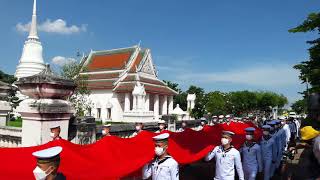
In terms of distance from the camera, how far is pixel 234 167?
713cm

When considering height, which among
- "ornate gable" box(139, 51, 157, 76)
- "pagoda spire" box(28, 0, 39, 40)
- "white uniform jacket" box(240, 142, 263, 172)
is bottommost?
"white uniform jacket" box(240, 142, 263, 172)

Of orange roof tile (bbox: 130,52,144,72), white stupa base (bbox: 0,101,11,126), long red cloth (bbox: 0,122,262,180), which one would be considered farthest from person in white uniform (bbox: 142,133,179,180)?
orange roof tile (bbox: 130,52,144,72)

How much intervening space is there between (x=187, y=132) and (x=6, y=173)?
5.16m

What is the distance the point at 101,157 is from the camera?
4.87 metres

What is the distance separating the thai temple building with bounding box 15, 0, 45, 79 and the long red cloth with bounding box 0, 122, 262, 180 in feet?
151

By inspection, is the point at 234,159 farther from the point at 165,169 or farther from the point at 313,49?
the point at 313,49

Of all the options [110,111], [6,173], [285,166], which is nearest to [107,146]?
[6,173]

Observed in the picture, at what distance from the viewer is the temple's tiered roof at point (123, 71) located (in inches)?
2009

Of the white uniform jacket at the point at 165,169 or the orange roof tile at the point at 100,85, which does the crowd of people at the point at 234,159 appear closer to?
the white uniform jacket at the point at 165,169

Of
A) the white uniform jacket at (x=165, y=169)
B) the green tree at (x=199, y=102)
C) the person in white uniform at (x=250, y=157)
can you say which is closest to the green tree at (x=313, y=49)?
the person in white uniform at (x=250, y=157)

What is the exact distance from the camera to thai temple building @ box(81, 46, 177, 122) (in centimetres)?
5029

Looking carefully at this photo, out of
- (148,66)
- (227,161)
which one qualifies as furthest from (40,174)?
(148,66)

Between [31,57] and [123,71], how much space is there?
13665 millimetres

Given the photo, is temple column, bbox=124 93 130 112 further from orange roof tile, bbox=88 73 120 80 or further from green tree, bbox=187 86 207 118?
green tree, bbox=187 86 207 118
